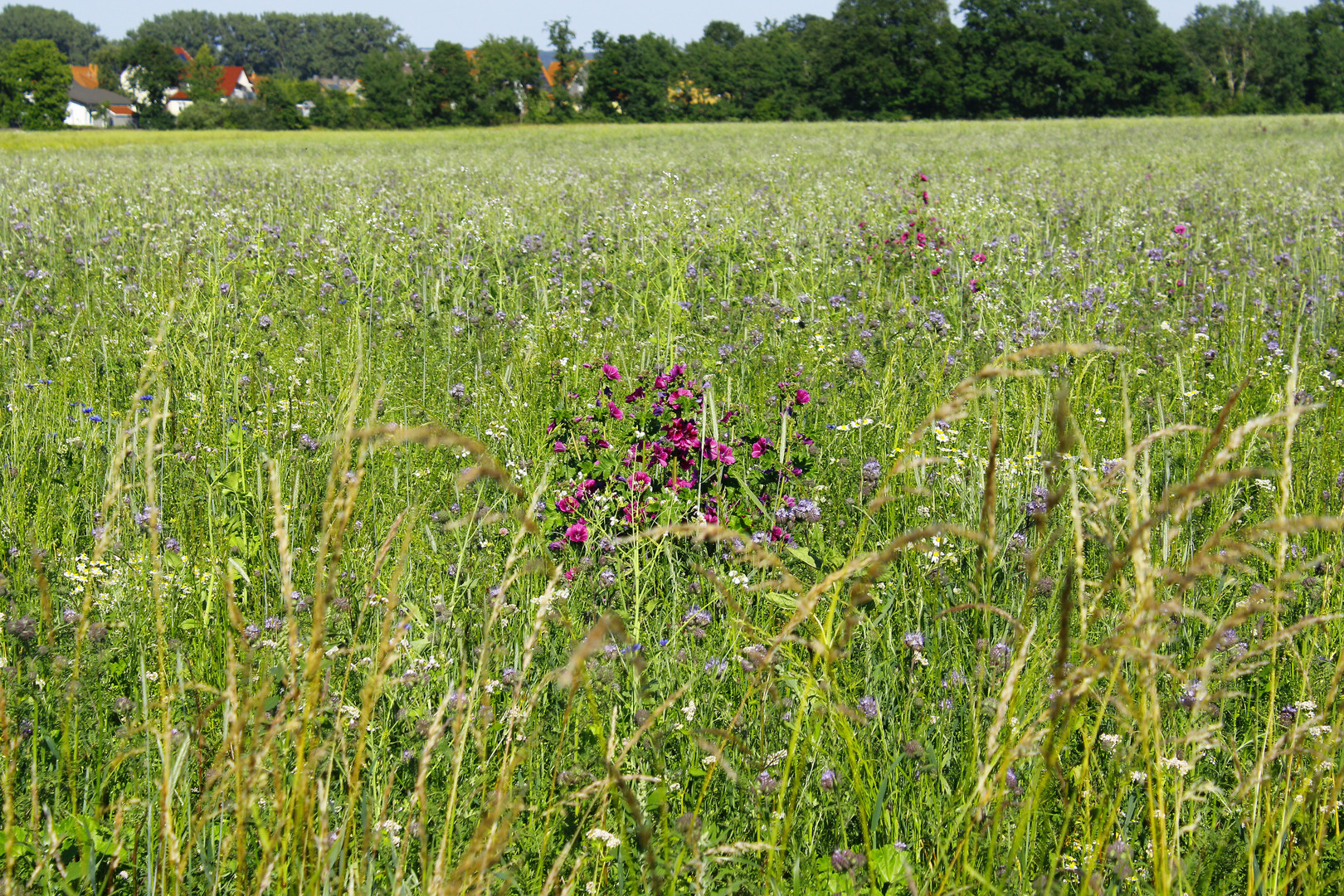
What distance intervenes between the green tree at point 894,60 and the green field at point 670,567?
220ft

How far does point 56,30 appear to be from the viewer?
6698 inches

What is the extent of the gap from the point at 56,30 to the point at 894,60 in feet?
552

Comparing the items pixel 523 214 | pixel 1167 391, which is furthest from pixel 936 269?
pixel 523 214

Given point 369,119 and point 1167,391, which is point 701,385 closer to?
point 1167,391

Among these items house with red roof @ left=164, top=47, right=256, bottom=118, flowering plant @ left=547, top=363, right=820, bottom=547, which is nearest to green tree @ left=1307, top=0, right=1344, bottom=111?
flowering plant @ left=547, top=363, right=820, bottom=547

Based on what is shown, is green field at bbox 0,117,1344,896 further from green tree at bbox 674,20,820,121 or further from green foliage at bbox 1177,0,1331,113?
green foliage at bbox 1177,0,1331,113

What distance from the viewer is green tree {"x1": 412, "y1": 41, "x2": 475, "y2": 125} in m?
69.8

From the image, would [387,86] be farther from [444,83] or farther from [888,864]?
[888,864]

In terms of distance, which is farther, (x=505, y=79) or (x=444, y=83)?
(x=505, y=79)

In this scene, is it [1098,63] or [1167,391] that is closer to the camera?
[1167,391]

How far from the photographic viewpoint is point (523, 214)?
29.2 feet

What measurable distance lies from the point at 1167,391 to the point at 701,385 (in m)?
2.27

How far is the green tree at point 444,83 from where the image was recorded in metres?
69.8

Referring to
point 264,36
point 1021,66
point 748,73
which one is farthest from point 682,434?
point 264,36
